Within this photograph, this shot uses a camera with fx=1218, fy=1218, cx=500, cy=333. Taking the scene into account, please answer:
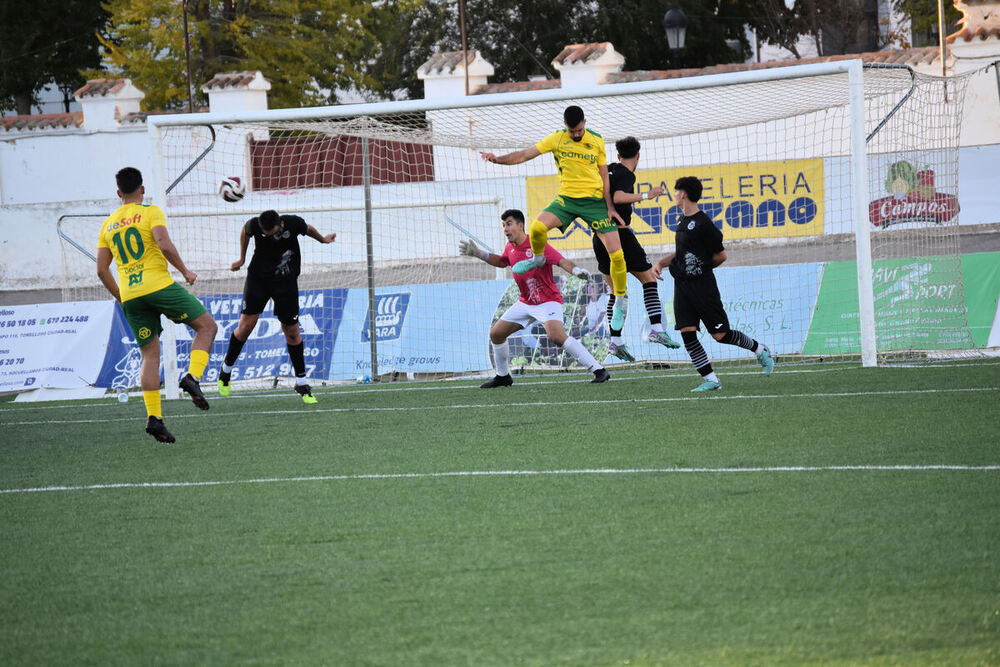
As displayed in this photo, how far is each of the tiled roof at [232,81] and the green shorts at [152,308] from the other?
59.8 feet

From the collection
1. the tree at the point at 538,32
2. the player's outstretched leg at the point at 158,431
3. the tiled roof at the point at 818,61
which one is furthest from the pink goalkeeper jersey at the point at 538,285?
the tree at the point at 538,32

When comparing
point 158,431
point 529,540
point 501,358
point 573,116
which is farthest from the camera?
point 501,358

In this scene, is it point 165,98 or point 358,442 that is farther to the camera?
point 165,98

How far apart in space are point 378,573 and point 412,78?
37318 millimetres

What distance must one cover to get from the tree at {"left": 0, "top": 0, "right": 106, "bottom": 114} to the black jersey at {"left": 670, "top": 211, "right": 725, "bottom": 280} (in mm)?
33490

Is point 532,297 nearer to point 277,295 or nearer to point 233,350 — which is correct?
point 277,295

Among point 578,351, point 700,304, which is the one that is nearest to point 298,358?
point 578,351

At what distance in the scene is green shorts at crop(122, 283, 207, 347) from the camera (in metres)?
9.23

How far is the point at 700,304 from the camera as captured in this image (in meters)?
10.5

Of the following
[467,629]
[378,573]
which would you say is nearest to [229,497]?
[378,573]

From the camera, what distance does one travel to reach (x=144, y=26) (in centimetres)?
3450

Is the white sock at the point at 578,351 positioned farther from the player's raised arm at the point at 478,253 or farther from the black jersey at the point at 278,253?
the black jersey at the point at 278,253

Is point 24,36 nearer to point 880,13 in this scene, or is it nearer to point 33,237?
point 33,237

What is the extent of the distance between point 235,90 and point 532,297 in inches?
657
